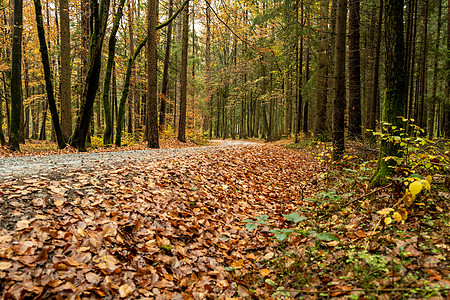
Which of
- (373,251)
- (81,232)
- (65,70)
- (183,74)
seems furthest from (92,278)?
(183,74)

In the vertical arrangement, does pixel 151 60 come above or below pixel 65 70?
above

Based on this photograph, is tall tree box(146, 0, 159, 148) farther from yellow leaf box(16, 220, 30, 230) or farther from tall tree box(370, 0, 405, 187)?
tall tree box(370, 0, 405, 187)

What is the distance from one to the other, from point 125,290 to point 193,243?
1.18 metres

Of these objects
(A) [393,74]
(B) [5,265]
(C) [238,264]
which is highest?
(A) [393,74]

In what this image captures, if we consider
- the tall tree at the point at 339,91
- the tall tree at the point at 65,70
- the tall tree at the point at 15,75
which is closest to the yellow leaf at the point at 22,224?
the tall tree at the point at 339,91

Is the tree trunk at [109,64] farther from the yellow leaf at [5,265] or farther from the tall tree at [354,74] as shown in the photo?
the yellow leaf at [5,265]

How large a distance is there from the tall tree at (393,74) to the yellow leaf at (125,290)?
4015mm

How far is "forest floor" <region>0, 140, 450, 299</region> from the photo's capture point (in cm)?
215

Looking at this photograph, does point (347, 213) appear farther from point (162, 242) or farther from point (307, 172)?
point (307, 172)

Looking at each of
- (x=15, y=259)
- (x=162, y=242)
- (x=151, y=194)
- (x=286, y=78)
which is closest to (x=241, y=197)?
(x=151, y=194)

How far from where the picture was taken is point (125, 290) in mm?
2262

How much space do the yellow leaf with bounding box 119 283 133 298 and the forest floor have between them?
0.01 meters

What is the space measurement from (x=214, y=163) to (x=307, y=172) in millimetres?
3578

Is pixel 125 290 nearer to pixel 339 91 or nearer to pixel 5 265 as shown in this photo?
pixel 5 265
